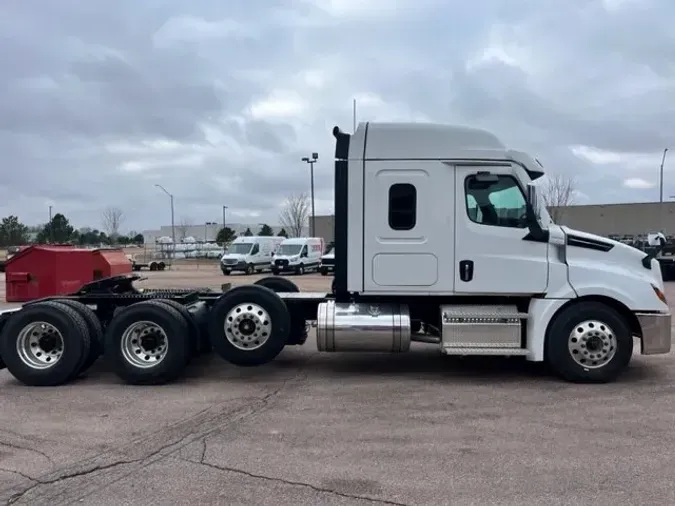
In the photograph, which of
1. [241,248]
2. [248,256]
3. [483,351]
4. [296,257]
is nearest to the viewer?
[483,351]

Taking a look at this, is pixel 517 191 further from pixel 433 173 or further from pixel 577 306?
pixel 577 306

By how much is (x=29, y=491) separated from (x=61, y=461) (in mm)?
611

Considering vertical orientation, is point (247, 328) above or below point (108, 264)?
below

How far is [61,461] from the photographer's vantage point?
16.6ft

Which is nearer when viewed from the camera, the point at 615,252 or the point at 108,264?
the point at 615,252

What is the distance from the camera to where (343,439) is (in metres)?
5.54

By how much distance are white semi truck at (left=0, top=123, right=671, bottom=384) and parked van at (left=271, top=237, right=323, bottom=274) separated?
3008 centimetres

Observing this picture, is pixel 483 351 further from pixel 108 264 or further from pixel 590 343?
pixel 108 264

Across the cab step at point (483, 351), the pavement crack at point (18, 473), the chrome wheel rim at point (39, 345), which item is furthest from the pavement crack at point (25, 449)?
the cab step at point (483, 351)

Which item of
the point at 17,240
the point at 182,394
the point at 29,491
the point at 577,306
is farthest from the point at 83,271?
the point at 17,240

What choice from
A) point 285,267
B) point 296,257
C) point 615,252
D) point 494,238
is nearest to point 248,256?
point 285,267

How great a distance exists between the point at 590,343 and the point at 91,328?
20.3 feet

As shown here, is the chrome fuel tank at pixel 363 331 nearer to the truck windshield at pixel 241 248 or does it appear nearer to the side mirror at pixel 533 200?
the side mirror at pixel 533 200

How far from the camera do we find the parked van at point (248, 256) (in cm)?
3934
